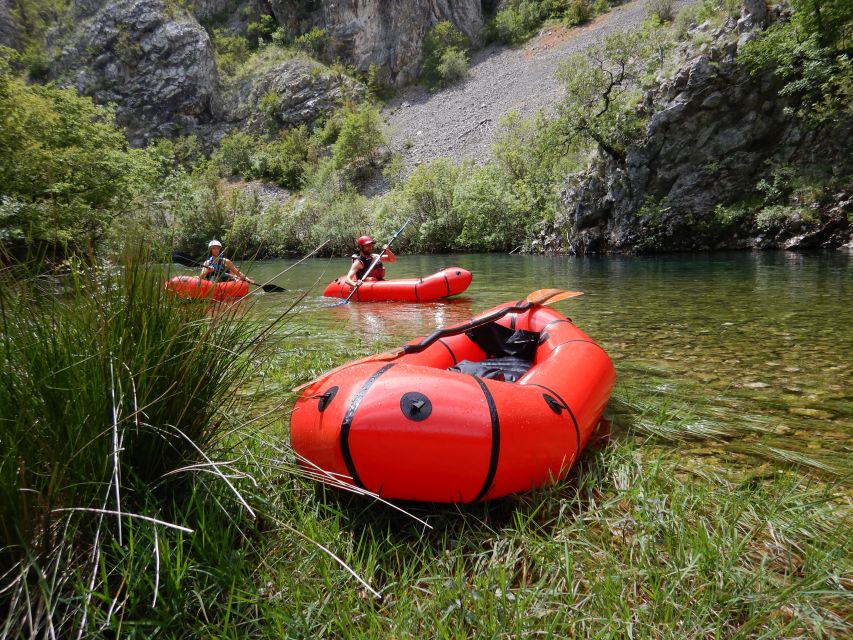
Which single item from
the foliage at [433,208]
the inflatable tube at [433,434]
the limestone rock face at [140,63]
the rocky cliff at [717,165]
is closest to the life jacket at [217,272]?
the inflatable tube at [433,434]

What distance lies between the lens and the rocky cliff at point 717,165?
12.3m

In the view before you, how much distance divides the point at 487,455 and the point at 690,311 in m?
4.97

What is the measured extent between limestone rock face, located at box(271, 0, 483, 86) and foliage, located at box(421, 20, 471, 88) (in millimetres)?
1215

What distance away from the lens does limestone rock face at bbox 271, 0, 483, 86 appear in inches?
1863

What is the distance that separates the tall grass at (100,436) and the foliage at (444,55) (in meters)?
48.2

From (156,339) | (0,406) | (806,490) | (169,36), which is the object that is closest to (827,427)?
(806,490)

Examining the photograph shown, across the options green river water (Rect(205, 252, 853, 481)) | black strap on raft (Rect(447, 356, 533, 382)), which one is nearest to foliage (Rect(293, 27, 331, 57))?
green river water (Rect(205, 252, 853, 481))

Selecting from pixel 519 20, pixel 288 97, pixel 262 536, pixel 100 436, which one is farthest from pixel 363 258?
pixel 519 20

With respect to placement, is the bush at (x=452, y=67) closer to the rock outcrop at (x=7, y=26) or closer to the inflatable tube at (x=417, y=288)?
the inflatable tube at (x=417, y=288)

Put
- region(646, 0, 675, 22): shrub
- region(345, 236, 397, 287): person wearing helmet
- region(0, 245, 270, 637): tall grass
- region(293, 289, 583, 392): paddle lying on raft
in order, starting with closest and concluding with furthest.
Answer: region(0, 245, 270, 637): tall grass → region(293, 289, 583, 392): paddle lying on raft → region(345, 236, 397, 287): person wearing helmet → region(646, 0, 675, 22): shrub

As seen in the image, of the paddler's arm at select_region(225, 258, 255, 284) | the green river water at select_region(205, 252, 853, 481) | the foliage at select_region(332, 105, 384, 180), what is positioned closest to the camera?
the paddler's arm at select_region(225, 258, 255, 284)

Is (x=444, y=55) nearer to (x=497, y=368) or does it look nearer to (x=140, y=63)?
(x=140, y=63)

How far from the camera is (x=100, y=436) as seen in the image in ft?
3.61

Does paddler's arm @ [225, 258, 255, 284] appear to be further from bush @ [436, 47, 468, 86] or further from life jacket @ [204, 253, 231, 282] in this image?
bush @ [436, 47, 468, 86]
